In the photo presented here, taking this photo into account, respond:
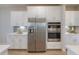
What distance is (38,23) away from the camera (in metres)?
5.16

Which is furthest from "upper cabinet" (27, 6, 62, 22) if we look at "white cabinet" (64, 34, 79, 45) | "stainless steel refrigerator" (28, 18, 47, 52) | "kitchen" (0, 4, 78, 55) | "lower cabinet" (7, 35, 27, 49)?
"lower cabinet" (7, 35, 27, 49)

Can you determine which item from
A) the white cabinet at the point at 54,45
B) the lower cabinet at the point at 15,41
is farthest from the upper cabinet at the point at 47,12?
the lower cabinet at the point at 15,41

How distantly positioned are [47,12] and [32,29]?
0.87m

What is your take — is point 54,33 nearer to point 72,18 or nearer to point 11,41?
point 72,18

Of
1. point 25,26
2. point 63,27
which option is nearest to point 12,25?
point 25,26

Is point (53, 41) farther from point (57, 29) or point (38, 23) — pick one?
point (38, 23)

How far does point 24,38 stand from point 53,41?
0.98m

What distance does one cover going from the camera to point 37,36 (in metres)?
5.11

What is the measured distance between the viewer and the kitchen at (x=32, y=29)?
16.6 ft

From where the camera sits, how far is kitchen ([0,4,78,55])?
5.05 meters

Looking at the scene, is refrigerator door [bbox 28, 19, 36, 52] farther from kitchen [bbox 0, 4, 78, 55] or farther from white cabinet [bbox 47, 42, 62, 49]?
white cabinet [bbox 47, 42, 62, 49]
